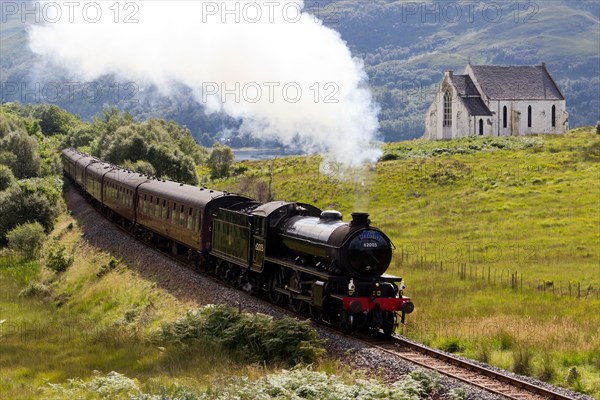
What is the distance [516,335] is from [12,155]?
75.0 metres

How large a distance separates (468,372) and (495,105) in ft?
332

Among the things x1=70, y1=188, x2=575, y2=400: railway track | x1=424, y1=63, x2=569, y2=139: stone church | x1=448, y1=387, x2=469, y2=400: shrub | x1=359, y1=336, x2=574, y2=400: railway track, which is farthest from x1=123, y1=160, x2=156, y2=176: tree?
x1=448, y1=387, x2=469, y2=400: shrub

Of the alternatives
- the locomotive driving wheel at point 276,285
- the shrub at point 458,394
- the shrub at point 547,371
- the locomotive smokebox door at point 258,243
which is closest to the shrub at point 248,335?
the locomotive driving wheel at point 276,285

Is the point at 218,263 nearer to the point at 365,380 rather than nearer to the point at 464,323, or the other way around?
the point at 464,323

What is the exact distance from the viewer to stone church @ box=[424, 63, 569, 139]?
381 ft

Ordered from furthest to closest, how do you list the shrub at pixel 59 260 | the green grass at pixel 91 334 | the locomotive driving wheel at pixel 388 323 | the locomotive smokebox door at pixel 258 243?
1. the shrub at pixel 59 260
2. the locomotive smokebox door at pixel 258 243
3. the locomotive driving wheel at pixel 388 323
4. the green grass at pixel 91 334

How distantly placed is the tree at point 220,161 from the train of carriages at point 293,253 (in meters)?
63.4

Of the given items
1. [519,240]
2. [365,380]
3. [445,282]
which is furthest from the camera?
[519,240]

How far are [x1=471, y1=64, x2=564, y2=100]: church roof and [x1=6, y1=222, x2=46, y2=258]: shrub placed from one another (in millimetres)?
77897

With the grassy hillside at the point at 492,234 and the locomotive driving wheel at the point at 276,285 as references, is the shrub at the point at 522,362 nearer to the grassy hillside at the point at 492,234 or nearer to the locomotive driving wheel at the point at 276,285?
the grassy hillside at the point at 492,234

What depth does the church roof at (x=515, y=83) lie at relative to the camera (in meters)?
118

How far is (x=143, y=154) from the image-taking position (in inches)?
3396

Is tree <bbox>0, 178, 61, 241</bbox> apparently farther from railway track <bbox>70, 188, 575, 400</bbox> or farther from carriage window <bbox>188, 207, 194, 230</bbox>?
railway track <bbox>70, 188, 575, 400</bbox>

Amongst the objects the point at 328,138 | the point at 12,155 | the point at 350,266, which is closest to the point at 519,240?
the point at 328,138
